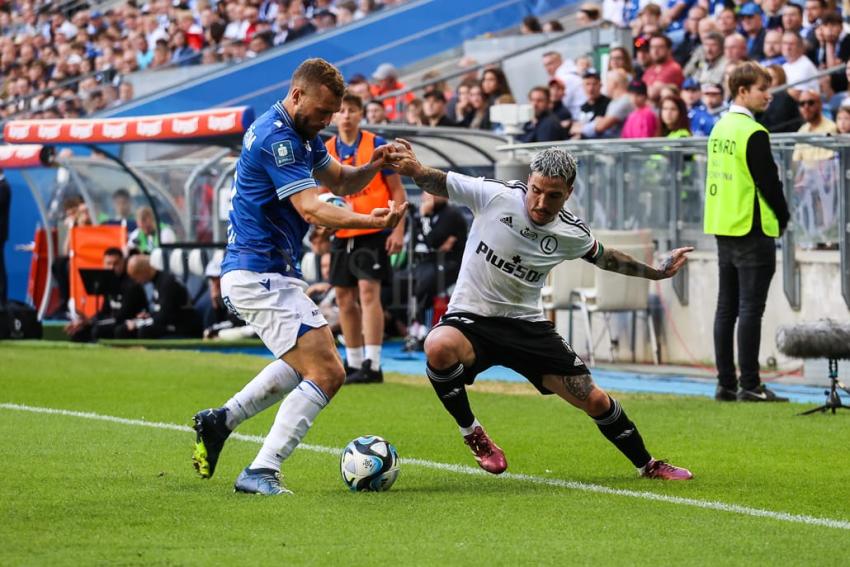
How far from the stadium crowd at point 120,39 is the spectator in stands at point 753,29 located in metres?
9.56

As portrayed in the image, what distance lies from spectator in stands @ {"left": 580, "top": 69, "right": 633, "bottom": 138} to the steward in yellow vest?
6.07 m

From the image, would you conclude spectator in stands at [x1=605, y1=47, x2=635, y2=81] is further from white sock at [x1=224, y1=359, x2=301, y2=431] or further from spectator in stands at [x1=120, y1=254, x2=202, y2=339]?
white sock at [x1=224, y1=359, x2=301, y2=431]

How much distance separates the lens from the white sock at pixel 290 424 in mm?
7293

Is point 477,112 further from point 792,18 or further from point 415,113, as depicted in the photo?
point 792,18

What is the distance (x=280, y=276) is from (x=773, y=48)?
11.0 meters

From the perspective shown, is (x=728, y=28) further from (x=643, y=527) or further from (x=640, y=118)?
(x=643, y=527)

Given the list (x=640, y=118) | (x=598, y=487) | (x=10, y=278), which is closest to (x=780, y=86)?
(x=640, y=118)

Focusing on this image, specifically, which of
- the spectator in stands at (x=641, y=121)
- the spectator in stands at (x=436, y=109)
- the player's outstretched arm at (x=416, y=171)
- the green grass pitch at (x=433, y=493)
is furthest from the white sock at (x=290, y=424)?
the spectator in stands at (x=436, y=109)

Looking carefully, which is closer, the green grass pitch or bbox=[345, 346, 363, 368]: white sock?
the green grass pitch

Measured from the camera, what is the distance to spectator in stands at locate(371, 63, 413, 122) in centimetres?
2094

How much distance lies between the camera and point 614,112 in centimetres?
1786

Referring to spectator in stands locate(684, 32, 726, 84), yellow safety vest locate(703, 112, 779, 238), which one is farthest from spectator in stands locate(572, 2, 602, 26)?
A: yellow safety vest locate(703, 112, 779, 238)

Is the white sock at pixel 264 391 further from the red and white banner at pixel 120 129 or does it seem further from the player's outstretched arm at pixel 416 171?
the red and white banner at pixel 120 129

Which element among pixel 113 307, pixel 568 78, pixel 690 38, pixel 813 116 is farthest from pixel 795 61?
pixel 113 307
